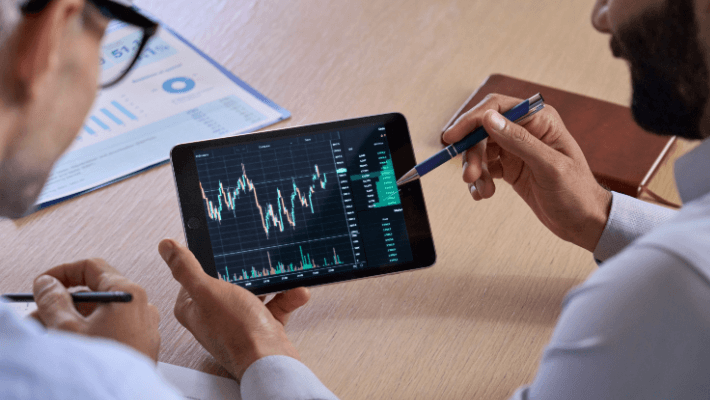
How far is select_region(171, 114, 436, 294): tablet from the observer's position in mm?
841

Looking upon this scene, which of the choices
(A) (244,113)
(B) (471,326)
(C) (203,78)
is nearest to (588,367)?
(B) (471,326)

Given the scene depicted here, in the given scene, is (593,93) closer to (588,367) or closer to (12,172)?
(588,367)

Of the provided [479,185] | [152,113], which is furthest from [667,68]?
[152,113]

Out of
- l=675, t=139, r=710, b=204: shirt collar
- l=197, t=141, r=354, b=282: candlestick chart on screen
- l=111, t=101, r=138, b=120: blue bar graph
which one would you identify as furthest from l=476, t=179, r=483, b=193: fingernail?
l=111, t=101, r=138, b=120: blue bar graph

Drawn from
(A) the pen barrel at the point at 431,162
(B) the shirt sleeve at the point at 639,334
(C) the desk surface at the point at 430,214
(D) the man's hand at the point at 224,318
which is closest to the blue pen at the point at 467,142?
(A) the pen barrel at the point at 431,162

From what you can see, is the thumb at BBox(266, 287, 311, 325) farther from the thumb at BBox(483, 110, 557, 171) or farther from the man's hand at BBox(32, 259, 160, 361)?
the thumb at BBox(483, 110, 557, 171)

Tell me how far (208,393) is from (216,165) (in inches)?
11.8

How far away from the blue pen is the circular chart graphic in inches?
19.6

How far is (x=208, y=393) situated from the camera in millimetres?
767

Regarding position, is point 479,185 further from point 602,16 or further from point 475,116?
point 602,16

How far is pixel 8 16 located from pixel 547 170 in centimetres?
72

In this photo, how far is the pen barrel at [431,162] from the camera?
2.94 ft

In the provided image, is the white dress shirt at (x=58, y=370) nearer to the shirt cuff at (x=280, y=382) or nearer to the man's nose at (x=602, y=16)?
the shirt cuff at (x=280, y=382)

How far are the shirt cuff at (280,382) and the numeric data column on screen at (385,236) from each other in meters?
0.19
